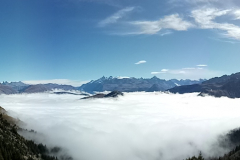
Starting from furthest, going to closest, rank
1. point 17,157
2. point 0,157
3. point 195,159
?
point 17,157
point 0,157
point 195,159

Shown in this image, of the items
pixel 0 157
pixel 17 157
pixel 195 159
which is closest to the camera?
pixel 195 159

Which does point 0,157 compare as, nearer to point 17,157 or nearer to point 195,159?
point 17,157

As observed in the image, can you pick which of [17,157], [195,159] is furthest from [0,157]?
[195,159]

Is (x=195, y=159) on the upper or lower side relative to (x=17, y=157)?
upper

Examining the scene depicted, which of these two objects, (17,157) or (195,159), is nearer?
(195,159)

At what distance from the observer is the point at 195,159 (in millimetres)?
133625

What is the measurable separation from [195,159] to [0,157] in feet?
447

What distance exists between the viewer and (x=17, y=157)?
19712 centimetres

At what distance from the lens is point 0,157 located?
171 m

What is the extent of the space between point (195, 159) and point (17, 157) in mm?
145379

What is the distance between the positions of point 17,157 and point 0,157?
27147 millimetres
